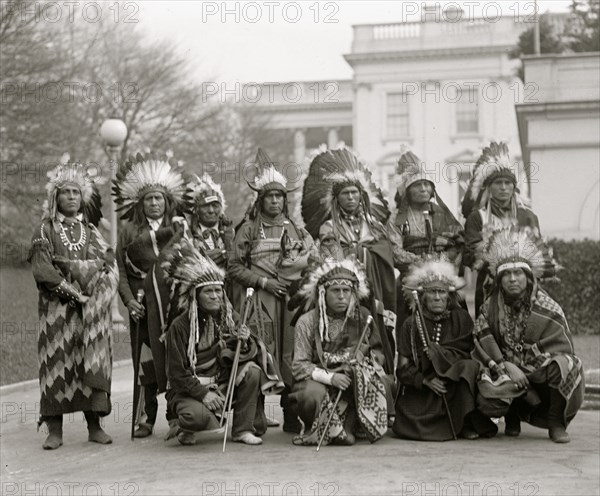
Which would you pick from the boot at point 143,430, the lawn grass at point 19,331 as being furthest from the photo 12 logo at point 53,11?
the boot at point 143,430

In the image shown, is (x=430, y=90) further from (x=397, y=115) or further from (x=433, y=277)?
(x=433, y=277)

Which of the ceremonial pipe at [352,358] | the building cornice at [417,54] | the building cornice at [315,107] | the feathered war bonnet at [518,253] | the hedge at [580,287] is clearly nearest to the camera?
the ceremonial pipe at [352,358]

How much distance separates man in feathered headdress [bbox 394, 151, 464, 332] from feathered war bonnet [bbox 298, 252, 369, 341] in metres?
0.86

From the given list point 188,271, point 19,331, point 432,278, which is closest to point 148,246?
point 188,271

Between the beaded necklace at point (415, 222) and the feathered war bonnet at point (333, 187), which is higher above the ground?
the feathered war bonnet at point (333, 187)

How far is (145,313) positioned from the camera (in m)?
8.38

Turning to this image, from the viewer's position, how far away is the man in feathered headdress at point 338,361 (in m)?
7.76

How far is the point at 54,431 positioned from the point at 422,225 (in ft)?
11.0

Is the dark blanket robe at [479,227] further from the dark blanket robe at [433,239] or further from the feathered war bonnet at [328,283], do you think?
the feathered war bonnet at [328,283]

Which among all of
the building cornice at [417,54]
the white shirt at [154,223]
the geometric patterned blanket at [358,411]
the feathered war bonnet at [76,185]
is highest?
the building cornice at [417,54]

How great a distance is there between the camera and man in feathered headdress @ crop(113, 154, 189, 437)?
8273 millimetres

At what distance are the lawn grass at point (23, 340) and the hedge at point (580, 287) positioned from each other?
12.6 inches

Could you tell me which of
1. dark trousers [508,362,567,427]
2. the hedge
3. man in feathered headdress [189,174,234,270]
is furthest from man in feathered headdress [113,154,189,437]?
the hedge

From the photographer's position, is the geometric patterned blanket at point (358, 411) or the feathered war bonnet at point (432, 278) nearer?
the geometric patterned blanket at point (358, 411)
